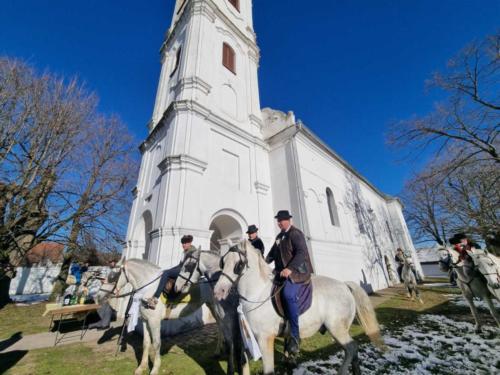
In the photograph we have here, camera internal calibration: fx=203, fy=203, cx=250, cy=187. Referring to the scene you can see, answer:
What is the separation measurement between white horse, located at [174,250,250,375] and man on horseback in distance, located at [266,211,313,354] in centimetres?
Result: 95

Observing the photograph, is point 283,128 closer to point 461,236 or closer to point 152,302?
point 461,236

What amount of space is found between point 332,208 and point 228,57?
13434 mm

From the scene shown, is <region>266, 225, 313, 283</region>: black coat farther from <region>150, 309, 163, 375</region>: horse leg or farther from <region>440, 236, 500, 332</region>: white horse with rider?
<region>440, 236, 500, 332</region>: white horse with rider

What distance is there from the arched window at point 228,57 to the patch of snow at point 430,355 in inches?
627

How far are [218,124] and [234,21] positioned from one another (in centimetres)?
1108

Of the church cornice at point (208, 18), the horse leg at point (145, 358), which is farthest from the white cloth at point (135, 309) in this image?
the church cornice at point (208, 18)

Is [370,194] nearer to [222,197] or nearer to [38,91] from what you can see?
[222,197]

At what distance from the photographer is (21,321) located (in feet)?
30.4

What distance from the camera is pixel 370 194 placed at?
2498 centimetres

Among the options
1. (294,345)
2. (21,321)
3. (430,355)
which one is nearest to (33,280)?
(21,321)

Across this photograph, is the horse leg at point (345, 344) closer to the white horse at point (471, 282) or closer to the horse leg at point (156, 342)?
the horse leg at point (156, 342)

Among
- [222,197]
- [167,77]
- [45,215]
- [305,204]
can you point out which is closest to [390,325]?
[305,204]

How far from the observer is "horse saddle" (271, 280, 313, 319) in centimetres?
327

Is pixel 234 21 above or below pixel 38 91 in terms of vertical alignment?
above
